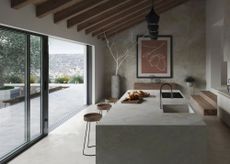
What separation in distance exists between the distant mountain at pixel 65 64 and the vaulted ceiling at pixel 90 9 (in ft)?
4.84

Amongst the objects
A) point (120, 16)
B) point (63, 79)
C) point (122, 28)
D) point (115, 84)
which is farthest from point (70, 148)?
point (63, 79)

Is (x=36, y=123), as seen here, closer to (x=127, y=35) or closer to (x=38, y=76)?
A: (x=38, y=76)

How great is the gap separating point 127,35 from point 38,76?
18.5 ft

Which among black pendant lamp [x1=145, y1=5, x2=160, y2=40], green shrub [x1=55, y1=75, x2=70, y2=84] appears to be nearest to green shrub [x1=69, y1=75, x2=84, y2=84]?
green shrub [x1=55, y1=75, x2=70, y2=84]

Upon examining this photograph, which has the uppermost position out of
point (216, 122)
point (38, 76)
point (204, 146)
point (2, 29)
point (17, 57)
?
point (2, 29)

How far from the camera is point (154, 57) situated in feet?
32.2

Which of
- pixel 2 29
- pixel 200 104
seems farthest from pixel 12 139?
pixel 200 104

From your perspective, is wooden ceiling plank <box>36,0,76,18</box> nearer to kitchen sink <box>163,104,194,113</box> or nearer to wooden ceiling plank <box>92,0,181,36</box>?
kitchen sink <box>163,104,194,113</box>

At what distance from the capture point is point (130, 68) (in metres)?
9.99

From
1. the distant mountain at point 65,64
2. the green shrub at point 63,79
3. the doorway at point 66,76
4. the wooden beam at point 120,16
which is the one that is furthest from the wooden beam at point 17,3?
the green shrub at point 63,79

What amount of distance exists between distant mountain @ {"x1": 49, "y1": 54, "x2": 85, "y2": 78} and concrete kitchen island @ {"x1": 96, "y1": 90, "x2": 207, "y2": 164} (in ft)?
24.4

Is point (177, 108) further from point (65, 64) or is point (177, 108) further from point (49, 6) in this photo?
point (65, 64)

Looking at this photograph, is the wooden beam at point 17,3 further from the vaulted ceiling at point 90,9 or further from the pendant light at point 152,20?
the pendant light at point 152,20

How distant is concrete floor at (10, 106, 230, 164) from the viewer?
3797 mm
